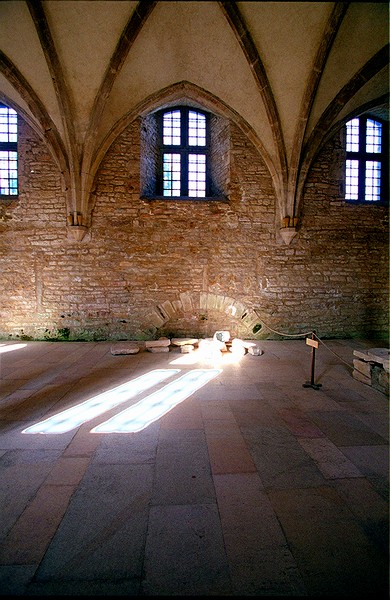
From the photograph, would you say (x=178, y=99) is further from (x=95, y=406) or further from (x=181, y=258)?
(x=95, y=406)

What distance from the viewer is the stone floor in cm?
151

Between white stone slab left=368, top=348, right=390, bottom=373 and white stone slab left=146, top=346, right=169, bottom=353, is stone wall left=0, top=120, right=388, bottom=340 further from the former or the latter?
white stone slab left=368, top=348, right=390, bottom=373

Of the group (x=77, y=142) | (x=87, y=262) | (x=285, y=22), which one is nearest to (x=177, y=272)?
(x=87, y=262)

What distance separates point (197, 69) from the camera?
21.2ft

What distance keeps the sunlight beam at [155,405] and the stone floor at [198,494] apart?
0.04 meters

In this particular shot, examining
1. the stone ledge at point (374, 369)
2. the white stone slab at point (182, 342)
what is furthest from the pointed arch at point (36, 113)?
the stone ledge at point (374, 369)

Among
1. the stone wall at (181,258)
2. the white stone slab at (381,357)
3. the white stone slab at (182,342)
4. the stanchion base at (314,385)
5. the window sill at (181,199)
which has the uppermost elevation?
the window sill at (181,199)

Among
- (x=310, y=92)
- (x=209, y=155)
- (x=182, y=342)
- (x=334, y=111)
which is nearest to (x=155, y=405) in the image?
(x=182, y=342)

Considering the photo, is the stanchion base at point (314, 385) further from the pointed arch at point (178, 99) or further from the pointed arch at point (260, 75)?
the pointed arch at point (260, 75)

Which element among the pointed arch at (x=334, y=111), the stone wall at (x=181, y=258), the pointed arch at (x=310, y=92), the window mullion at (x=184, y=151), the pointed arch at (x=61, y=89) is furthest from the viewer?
the window mullion at (x=184, y=151)

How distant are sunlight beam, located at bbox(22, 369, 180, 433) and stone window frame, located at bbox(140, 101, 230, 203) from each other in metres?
4.80

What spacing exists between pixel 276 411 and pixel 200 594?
2.24m

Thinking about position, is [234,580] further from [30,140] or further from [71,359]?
[30,140]

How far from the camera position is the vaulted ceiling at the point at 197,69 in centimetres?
505
